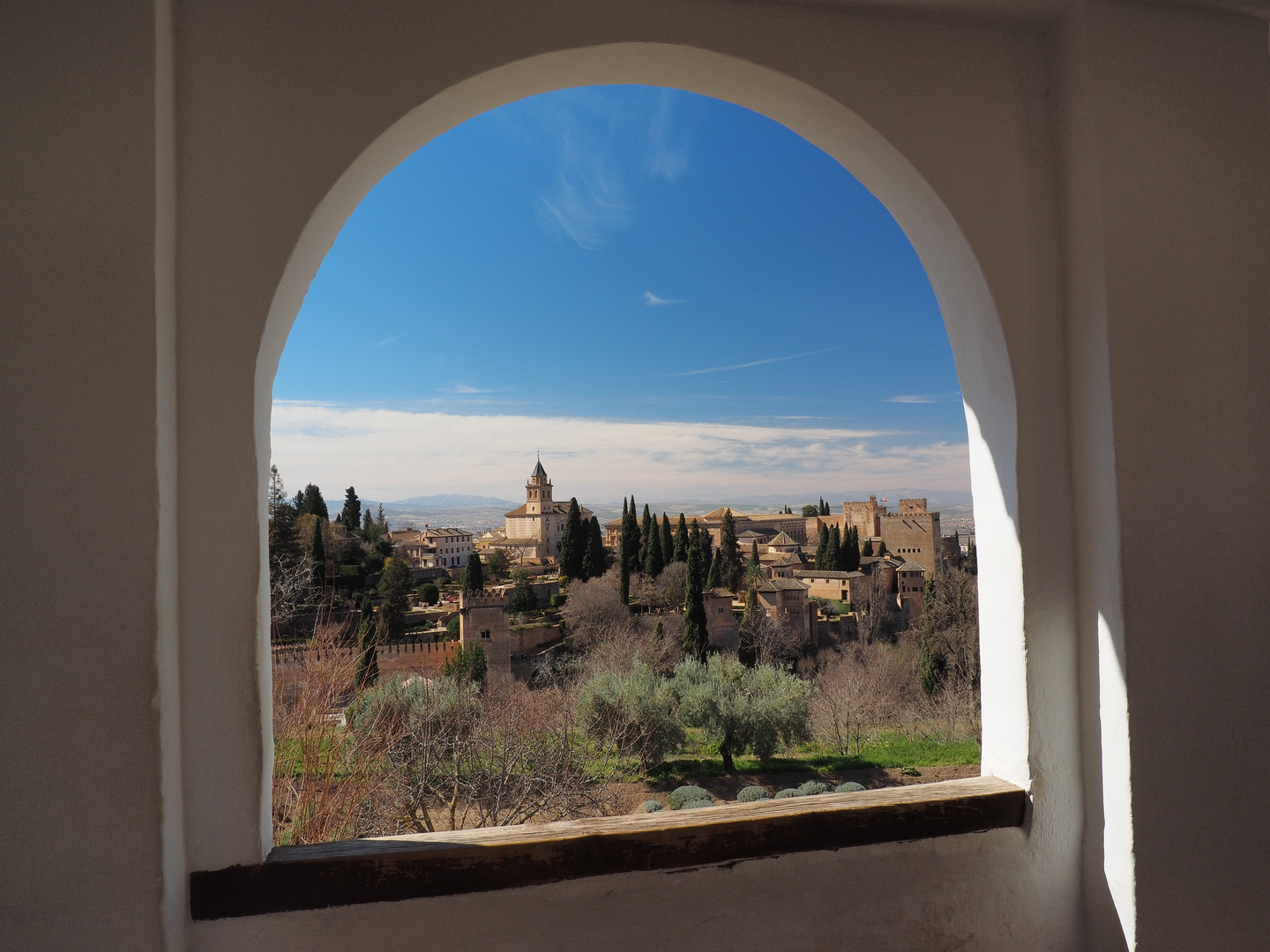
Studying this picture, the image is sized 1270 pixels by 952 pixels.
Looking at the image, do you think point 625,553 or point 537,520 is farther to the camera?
point 537,520

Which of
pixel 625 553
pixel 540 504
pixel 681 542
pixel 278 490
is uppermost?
pixel 278 490

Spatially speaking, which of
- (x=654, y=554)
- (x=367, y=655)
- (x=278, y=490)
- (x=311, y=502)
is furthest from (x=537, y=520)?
(x=367, y=655)

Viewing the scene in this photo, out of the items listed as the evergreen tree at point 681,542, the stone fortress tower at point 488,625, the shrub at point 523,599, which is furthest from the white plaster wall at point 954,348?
the evergreen tree at point 681,542

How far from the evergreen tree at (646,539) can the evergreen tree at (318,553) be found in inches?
255

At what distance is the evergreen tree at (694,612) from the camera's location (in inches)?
353

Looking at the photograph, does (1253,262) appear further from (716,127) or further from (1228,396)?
(716,127)

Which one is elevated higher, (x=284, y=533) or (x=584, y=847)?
(x=284, y=533)

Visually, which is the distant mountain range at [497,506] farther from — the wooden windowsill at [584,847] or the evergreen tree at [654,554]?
the wooden windowsill at [584,847]

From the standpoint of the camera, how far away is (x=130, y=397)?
906mm

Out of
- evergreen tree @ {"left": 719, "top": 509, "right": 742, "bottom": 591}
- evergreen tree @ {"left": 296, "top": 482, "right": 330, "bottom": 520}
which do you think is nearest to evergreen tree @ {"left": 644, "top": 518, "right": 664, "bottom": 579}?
evergreen tree @ {"left": 719, "top": 509, "right": 742, "bottom": 591}

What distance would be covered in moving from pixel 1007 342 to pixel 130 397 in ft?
4.85

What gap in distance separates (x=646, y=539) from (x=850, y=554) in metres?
4.00

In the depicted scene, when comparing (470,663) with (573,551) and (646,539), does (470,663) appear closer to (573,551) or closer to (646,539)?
(573,551)

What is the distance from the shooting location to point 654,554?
40.4 feet
